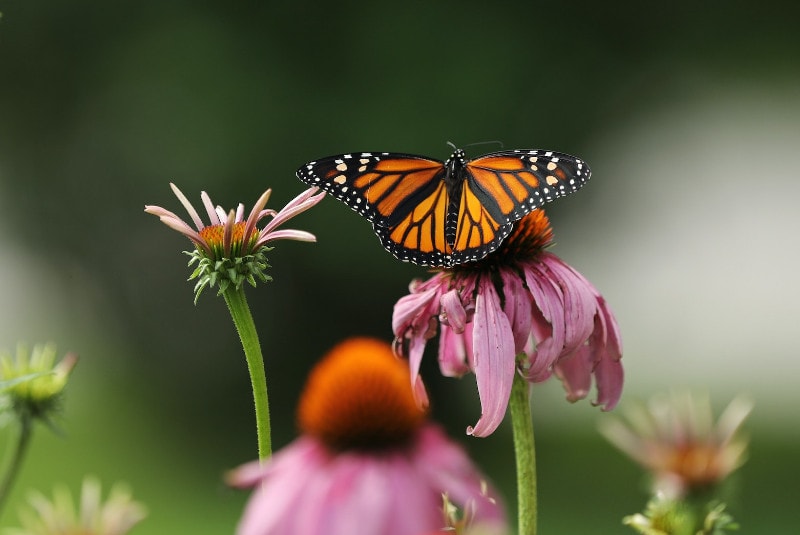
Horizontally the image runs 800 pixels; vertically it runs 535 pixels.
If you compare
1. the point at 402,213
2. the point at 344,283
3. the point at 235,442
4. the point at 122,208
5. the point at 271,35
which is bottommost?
the point at 235,442

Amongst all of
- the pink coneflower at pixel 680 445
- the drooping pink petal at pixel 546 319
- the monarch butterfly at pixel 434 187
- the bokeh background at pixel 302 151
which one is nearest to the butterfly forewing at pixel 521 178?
the monarch butterfly at pixel 434 187

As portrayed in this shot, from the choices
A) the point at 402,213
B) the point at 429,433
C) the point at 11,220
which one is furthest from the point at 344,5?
the point at 429,433

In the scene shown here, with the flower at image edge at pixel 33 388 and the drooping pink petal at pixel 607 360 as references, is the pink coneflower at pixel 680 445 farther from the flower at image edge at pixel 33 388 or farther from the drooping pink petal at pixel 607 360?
the flower at image edge at pixel 33 388

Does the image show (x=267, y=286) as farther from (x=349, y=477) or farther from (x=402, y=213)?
(x=349, y=477)

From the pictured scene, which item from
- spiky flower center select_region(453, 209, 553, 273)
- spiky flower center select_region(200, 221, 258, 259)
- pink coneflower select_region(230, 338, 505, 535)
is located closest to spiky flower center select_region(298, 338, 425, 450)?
pink coneflower select_region(230, 338, 505, 535)

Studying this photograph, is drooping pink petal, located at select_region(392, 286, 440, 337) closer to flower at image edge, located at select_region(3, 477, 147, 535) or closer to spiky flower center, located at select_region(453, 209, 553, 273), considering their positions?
spiky flower center, located at select_region(453, 209, 553, 273)

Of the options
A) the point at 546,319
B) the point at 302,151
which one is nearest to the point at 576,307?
the point at 546,319

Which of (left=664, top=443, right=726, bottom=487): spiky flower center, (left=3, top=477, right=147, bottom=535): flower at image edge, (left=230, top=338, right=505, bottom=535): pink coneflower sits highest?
(left=230, top=338, right=505, bottom=535): pink coneflower
